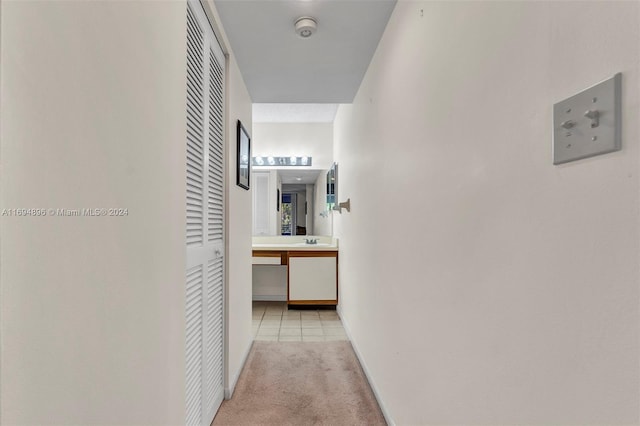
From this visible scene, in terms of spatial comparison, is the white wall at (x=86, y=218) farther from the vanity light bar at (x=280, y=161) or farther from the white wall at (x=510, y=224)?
the vanity light bar at (x=280, y=161)

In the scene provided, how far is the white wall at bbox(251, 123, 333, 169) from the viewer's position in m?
4.39

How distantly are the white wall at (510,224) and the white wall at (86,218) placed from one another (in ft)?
2.82

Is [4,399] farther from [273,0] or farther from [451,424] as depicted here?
[273,0]

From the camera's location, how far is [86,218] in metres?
0.68

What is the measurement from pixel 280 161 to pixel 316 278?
158cm

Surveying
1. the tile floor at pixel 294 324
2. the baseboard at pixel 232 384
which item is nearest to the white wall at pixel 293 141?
the tile floor at pixel 294 324

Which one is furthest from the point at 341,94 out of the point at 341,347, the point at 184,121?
the point at 341,347

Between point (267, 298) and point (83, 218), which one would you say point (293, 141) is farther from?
point (83, 218)

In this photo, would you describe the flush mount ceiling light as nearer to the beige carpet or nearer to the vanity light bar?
the beige carpet

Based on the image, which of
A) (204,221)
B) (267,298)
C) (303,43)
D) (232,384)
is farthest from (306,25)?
(267,298)

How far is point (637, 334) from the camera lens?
474 millimetres

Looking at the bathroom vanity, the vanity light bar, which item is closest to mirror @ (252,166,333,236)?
the vanity light bar

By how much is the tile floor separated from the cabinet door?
8.0 inches

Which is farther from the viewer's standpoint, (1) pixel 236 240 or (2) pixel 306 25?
(1) pixel 236 240
